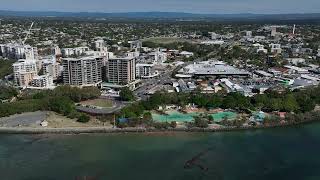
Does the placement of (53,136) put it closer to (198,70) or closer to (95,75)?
(95,75)

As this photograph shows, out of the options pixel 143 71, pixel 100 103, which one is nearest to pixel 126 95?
pixel 100 103

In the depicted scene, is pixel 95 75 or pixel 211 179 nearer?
pixel 211 179

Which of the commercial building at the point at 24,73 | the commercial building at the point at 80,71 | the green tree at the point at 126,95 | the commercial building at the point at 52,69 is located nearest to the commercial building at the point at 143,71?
the commercial building at the point at 80,71

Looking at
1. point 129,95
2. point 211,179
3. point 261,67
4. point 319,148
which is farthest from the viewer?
point 261,67

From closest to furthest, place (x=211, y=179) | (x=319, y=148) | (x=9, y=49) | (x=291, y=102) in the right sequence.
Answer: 1. (x=211, y=179)
2. (x=319, y=148)
3. (x=291, y=102)
4. (x=9, y=49)

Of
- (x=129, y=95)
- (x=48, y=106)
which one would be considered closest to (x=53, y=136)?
(x=48, y=106)

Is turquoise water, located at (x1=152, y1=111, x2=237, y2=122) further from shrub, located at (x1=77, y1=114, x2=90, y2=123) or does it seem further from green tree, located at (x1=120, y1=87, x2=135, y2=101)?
shrub, located at (x1=77, y1=114, x2=90, y2=123)

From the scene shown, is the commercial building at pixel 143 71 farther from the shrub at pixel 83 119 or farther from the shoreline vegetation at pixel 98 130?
the shoreline vegetation at pixel 98 130
